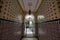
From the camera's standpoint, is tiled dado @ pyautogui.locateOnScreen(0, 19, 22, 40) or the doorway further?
the doorway

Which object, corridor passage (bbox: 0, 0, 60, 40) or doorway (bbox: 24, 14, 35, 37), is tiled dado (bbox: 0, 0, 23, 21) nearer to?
corridor passage (bbox: 0, 0, 60, 40)

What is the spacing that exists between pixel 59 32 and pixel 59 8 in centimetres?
51

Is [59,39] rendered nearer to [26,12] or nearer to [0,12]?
[0,12]

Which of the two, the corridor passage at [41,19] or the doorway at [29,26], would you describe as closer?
the corridor passage at [41,19]

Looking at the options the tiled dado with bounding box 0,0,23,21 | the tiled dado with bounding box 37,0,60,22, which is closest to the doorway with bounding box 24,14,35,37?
the tiled dado with bounding box 0,0,23,21

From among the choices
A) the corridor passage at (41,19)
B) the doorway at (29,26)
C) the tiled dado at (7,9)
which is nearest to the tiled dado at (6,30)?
the corridor passage at (41,19)

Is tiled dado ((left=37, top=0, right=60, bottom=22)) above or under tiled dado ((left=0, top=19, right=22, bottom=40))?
above

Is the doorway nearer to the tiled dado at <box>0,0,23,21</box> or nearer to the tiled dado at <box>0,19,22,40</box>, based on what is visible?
the tiled dado at <box>0,0,23,21</box>

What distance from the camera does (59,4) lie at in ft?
4.95

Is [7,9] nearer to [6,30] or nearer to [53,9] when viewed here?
[6,30]

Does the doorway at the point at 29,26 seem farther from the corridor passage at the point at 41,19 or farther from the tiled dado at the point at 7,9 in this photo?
the tiled dado at the point at 7,9

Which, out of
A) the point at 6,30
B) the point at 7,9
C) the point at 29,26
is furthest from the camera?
the point at 29,26

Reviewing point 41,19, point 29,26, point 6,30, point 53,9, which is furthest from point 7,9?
point 29,26

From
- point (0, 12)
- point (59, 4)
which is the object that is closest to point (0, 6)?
point (0, 12)
